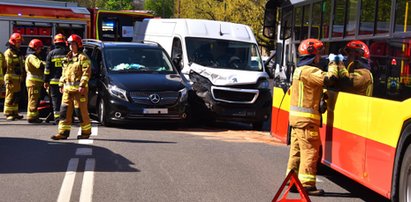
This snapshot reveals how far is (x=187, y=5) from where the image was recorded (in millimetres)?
51000

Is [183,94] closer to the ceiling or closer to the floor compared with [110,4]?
closer to the floor

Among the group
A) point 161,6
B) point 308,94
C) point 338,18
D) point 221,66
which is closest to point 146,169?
point 308,94

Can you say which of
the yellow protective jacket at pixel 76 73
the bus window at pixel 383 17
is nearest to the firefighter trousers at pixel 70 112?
the yellow protective jacket at pixel 76 73

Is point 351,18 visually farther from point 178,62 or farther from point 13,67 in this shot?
point 13,67

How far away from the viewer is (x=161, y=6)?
241 ft

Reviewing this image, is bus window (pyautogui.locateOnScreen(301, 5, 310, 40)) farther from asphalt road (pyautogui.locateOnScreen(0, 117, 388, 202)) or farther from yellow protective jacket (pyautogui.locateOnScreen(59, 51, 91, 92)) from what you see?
yellow protective jacket (pyautogui.locateOnScreen(59, 51, 91, 92))

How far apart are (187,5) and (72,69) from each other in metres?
40.6

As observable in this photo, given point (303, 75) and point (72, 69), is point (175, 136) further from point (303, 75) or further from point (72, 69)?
point (303, 75)

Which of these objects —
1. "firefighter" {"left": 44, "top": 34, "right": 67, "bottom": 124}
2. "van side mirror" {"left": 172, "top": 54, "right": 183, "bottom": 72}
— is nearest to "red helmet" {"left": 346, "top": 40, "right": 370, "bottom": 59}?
"firefighter" {"left": 44, "top": 34, "right": 67, "bottom": 124}

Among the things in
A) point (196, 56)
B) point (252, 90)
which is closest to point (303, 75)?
point (252, 90)

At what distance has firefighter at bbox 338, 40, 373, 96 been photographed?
273 inches

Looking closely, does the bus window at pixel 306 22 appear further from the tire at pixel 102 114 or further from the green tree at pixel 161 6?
the green tree at pixel 161 6

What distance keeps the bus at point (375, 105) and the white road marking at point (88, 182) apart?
9.16 feet

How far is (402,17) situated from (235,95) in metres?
7.92
